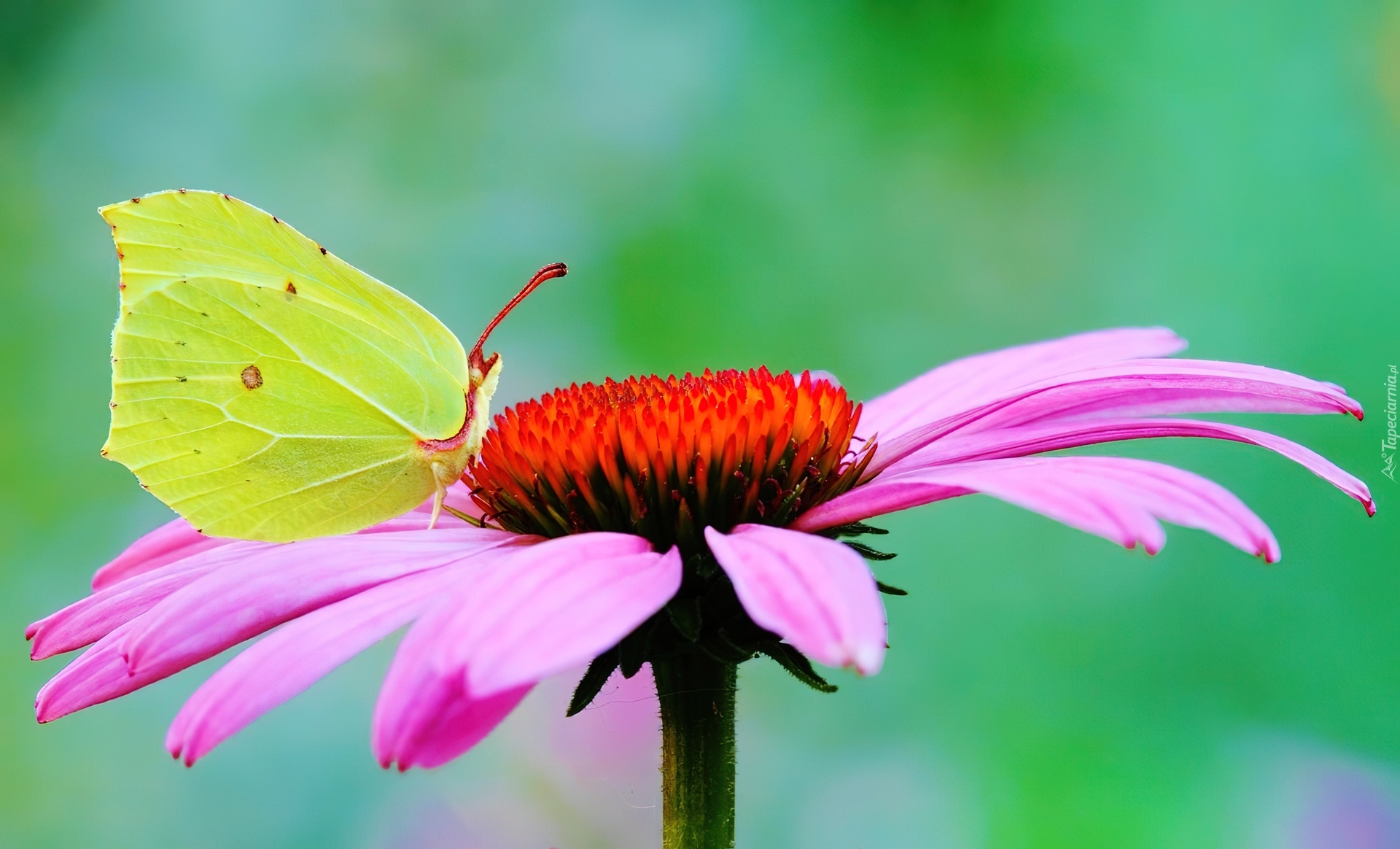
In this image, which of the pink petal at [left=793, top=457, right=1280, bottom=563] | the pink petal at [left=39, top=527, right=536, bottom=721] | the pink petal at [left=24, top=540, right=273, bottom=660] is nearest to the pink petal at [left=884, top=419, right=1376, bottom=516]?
the pink petal at [left=793, top=457, right=1280, bottom=563]

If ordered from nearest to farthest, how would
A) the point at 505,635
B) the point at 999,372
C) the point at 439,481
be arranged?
the point at 505,635
the point at 439,481
the point at 999,372

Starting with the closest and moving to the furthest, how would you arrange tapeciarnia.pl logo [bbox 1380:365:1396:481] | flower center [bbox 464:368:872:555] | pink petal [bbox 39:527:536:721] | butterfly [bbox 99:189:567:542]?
pink petal [bbox 39:527:536:721] → flower center [bbox 464:368:872:555] → butterfly [bbox 99:189:567:542] → tapeciarnia.pl logo [bbox 1380:365:1396:481]

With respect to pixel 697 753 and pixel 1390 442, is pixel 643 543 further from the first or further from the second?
pixel 1390 442

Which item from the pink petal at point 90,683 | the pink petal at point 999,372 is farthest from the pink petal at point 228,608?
the pink petal at point 999,372

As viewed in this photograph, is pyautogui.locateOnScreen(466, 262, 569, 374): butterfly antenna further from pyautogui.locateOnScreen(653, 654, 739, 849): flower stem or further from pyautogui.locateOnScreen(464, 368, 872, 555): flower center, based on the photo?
pyautogui.locateOnScreen(653, 654, 739, 849): flower stem

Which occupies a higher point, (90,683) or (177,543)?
(177,543)

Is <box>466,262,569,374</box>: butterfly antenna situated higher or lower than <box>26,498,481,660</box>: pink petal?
higher

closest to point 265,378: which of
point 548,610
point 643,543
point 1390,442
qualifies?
point 643,543

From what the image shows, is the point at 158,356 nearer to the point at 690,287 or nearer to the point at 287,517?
the point at 287,517
